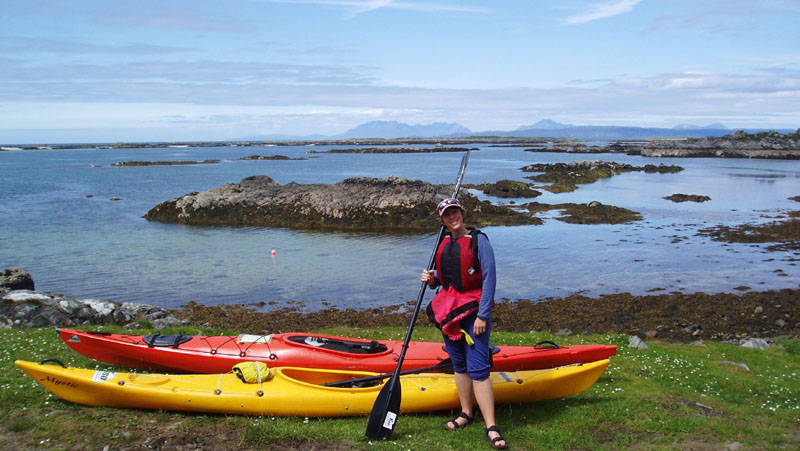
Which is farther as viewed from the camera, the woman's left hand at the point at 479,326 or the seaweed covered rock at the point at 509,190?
the seaweed covered rock at the point at 509,190

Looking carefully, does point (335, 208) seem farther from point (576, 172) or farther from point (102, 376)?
point (576, 172)

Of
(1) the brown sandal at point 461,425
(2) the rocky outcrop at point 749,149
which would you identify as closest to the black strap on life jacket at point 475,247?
(1) the brown sandal at point 461,425

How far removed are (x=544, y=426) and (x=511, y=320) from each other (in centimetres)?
763

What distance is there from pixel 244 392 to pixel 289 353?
155cm

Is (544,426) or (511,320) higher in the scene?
(544,426)

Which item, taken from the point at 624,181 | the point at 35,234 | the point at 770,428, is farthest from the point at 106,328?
the point at 624,181

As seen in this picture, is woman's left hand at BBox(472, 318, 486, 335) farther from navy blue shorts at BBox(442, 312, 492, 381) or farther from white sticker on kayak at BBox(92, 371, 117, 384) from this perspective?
white sticker on kayak at BBox(92, 371, 117, 384)

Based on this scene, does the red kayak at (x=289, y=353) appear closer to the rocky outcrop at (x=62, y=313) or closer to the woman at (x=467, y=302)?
the woman at (x=467, y=302)

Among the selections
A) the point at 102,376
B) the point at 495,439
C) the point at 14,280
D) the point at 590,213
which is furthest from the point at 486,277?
the point at 590,213

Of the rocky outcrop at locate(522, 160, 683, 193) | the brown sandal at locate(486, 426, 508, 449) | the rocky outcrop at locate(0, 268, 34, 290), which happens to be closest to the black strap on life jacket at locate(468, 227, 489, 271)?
the brown sandal at locate(486, 426, 508, 449)

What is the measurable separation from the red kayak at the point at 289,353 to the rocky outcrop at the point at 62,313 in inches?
149

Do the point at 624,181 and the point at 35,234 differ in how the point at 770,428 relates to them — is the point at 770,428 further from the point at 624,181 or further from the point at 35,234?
the point at 624,181

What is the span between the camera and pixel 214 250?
2386cm

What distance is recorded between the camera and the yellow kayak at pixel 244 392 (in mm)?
6613
